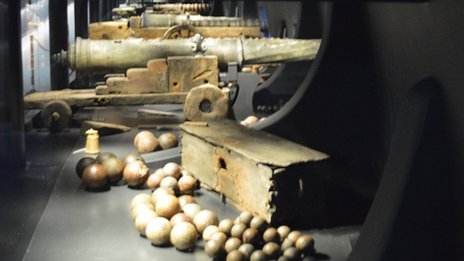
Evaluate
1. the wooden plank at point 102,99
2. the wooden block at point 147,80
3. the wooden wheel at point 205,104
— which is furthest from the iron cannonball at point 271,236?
the wooden block at point 147,80

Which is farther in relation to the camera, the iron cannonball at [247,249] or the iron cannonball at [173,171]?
the iron cannonball at [173,171]

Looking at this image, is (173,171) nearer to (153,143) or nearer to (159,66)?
(153,143)

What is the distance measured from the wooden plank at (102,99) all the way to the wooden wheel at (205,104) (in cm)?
63

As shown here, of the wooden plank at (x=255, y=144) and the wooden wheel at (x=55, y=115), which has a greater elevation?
the wooden plank at (x=255, y=144)

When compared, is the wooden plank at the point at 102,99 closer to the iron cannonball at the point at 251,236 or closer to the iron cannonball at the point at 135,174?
the iron cannonball at the point at 135,174

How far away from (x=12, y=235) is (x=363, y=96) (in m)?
2.21

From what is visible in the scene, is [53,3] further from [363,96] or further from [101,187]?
[363,96]

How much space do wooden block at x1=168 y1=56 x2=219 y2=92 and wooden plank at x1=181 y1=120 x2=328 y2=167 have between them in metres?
1.30

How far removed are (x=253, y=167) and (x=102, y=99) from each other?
3.00m

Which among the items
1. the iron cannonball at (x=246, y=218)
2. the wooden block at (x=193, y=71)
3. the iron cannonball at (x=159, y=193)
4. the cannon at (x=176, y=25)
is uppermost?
the cannon at (x=176, y=25)

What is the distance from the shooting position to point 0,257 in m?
3.64

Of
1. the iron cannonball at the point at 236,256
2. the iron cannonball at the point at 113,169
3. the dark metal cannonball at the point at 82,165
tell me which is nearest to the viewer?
the iron cannonball at the point at 236,256

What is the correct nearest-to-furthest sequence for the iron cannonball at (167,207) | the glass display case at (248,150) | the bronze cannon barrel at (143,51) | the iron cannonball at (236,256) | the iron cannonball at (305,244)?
1. the glass display case at (248,150)
2. the iron cannonball at (236,256)
3. the iron cannonball at (305,244)
4. the iron cannonball at (167,207)
5. the bronze cannon barrel at (143,51)

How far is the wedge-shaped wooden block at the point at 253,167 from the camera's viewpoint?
3.98 meters
